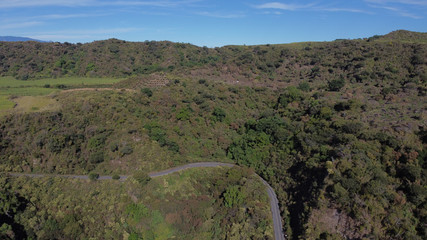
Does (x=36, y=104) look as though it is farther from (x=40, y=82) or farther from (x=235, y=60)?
(x=235, y=60)

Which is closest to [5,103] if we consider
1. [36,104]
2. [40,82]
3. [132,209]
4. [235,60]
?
[36,104]

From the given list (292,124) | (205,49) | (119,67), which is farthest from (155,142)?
(205,49)

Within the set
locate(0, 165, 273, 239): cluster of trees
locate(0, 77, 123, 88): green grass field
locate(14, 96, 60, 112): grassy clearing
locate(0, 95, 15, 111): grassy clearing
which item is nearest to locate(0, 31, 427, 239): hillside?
locate(14, 96, 60, 112): grassy clearing

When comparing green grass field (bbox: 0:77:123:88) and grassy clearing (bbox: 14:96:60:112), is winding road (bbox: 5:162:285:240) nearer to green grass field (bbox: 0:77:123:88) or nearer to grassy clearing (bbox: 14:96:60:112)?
grassy clearing (bbox: 14:96:60:112)

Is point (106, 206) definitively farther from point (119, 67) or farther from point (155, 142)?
point (119, 67)

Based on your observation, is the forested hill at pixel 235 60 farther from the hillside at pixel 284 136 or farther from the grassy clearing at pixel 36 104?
the grassy clearing at pixel 36 104

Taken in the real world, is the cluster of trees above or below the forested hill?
below
